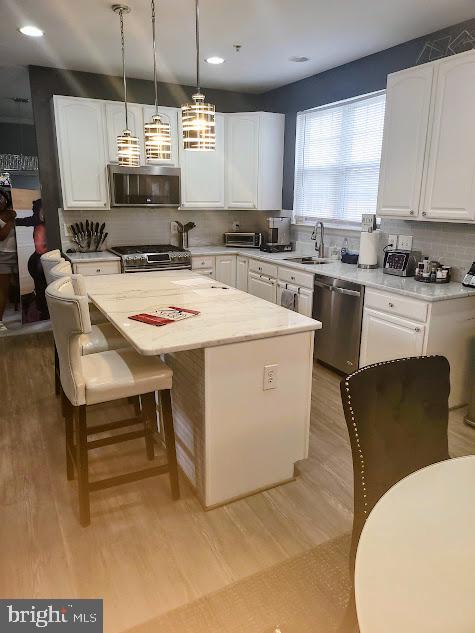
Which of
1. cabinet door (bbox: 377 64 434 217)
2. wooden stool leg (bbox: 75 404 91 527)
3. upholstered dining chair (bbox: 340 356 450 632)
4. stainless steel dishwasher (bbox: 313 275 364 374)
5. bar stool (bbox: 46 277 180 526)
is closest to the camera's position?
upholstered dining chair (bbox: 340 356 450 632)

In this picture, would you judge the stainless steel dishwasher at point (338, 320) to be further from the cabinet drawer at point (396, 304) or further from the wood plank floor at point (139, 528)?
the wood plank floor at point (139, 528)

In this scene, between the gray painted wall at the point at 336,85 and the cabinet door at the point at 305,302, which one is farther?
the cabinet door at the point at 305,302

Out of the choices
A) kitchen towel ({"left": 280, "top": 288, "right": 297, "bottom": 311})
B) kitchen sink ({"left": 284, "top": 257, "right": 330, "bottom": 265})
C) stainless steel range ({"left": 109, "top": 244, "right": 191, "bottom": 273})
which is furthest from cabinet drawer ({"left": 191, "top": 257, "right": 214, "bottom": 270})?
kitchen towel ({"left": 280, "top": 288, "right": 297, "bottom": 311})

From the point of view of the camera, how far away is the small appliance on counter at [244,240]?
5.50 m

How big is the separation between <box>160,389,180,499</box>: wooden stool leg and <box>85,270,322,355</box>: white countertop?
0.36m

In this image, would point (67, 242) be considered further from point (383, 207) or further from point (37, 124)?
point (383, 207)

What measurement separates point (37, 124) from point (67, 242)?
1.22 metres

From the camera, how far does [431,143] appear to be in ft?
10.7

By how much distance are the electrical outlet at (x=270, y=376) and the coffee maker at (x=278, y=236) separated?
310 centimetres

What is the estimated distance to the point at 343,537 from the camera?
6.86 ft

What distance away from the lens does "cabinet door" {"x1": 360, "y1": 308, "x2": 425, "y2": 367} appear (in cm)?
319

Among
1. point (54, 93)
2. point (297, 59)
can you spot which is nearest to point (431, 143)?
point (297, 59)

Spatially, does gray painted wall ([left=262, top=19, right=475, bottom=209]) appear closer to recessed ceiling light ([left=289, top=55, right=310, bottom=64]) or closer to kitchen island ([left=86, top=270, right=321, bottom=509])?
recessed ceiling light ([left=289, top=55, right=310, bottom=64])

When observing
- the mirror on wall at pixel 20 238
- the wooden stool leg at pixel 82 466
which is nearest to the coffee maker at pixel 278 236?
the mirror on wall at pixel 20 238
